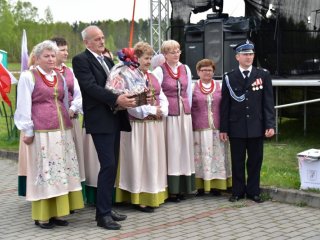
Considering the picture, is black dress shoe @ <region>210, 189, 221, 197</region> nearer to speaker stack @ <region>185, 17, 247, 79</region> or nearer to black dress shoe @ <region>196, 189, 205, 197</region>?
black dress shoe @ <region>196, 189, 205, 197</region>

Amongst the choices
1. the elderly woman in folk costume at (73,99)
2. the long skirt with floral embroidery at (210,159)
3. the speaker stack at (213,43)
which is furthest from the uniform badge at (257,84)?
the speaker stack at (213,43)

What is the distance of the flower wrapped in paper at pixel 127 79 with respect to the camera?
4926 mm

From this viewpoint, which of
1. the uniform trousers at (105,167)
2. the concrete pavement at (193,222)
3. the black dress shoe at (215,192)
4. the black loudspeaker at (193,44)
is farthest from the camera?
the black loudspeaker at (193,44)

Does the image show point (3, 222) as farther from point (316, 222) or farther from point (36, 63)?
point (316, 222)

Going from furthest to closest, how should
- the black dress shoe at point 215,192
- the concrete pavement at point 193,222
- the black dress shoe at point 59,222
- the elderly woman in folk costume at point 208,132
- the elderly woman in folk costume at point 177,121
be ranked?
the black dress shoe at point 215,192
the elderly woman in folk costume at point 208,132
the elderly woman in folk costume at point 177,121
the black dress shoe at point 59,222
the concrete pavement at point 193,222

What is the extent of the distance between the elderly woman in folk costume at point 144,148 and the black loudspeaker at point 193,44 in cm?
593

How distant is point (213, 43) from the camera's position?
37.4 feet

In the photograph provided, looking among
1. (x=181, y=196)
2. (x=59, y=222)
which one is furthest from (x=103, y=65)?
(x=181, y=196)

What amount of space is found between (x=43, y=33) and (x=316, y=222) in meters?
44.2

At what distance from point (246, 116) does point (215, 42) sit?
18.6 feet

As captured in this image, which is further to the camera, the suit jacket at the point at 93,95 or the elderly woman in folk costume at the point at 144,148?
the elderly woman in folk costume at the point at 144,148

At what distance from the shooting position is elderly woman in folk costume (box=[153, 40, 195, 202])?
5.98m

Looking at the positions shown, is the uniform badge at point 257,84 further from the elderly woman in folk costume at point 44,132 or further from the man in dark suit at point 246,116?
the elderly woman in folk costume at point 44,132

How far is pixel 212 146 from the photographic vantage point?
6238 millimetres
